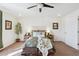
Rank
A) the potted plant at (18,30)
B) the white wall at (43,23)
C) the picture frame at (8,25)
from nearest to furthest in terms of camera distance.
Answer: the picture frame at (8,25), the potted plant at (18,30), the white wall at (43,23)

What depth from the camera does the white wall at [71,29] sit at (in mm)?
2361

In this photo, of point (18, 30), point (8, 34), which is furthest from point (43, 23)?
point (8, 34)

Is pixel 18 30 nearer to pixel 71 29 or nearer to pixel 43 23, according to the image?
pixel 43 23

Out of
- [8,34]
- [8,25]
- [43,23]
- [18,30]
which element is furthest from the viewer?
[43,23]

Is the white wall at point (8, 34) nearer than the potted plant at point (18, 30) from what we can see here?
Yes

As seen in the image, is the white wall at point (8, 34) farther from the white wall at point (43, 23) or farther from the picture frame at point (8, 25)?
the white wall at point (43, 23)

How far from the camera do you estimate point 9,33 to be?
2299 millimetres

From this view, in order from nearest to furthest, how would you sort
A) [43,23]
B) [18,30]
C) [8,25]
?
1. [8,25]
2. [18,30]
3. [43,23]

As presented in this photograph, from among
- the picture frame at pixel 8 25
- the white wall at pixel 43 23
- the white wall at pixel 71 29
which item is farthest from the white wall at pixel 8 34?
the white wall at pixel 71 29

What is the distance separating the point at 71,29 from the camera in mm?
2441

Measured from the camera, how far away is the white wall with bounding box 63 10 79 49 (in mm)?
2361

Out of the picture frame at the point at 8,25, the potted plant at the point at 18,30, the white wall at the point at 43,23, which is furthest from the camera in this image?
the white wall at the point at 43,23

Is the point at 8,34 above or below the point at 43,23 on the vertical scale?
below

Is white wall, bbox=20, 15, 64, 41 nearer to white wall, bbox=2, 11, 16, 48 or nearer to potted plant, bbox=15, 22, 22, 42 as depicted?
potted plant, bbox=15, 22, 22, 42
